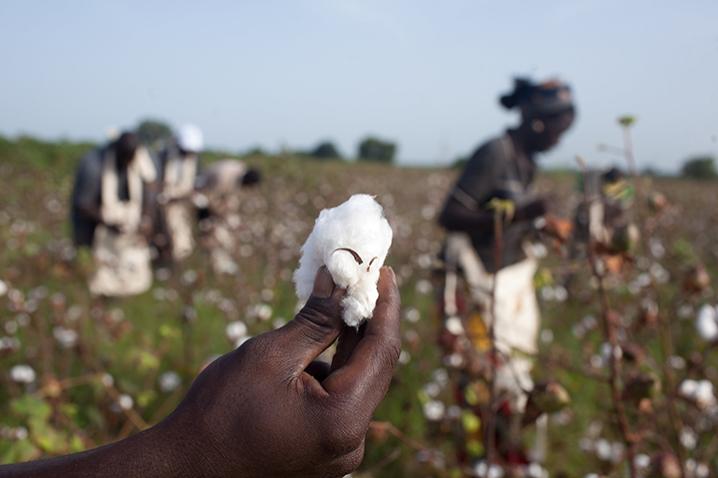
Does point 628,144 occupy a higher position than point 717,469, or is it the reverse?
point 628,144

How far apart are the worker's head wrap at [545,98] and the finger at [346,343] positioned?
88.4 inches

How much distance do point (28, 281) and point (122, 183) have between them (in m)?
1.19

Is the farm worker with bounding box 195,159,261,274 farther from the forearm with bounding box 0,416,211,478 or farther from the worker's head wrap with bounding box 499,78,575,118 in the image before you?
the forearm with bounding box 0,416,211,478

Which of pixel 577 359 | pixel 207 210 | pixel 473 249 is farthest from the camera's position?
pixel 207 210

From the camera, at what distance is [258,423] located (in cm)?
58

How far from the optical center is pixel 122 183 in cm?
445

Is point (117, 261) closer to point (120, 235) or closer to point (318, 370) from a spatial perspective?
point (120, 235)

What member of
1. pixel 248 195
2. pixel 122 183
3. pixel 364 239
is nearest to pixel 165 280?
pixel 122 183

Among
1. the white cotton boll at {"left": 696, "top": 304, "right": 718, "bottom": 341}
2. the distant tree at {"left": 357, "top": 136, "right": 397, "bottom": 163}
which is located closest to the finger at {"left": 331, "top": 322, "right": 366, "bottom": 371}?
the white cotton boll at {"left": 696, "top": 304, "right": 718, "bottom": 341}

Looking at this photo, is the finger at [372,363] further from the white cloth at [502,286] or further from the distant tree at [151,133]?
the distant tree at [151,133]

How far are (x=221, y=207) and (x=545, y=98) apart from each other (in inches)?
124

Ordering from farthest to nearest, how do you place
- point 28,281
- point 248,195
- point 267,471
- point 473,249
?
point 248,195, point 28,281, point 473,249, point 267,471

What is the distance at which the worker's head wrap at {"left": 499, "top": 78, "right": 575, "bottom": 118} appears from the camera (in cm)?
266

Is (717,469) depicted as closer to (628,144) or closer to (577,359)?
(577,359)
